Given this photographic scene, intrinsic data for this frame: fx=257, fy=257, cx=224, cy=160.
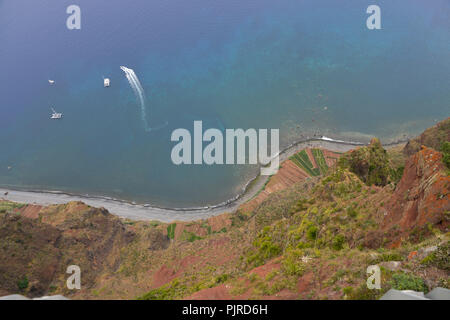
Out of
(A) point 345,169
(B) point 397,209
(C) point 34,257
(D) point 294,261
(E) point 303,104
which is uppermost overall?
(E) point 303,104

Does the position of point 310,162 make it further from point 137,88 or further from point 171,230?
point 137,88

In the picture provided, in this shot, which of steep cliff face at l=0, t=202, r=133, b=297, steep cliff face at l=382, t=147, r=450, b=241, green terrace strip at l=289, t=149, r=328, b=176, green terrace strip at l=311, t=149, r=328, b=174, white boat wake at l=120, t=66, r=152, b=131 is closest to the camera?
steep cliff face at l=382, t=147, r=450, b=241

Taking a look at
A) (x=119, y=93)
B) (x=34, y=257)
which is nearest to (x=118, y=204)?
(x=34, y=257)

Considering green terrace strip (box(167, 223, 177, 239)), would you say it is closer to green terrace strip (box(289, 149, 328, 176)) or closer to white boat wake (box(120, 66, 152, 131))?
white boat wake (box(120, 66, 152, 131))

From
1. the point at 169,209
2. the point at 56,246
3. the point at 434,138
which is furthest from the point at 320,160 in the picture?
the point at 56,246

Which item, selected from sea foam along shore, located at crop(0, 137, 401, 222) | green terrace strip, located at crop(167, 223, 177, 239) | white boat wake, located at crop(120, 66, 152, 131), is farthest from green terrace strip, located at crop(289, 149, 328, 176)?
white boat wake, located at crop(120, 66, 152, 131)
